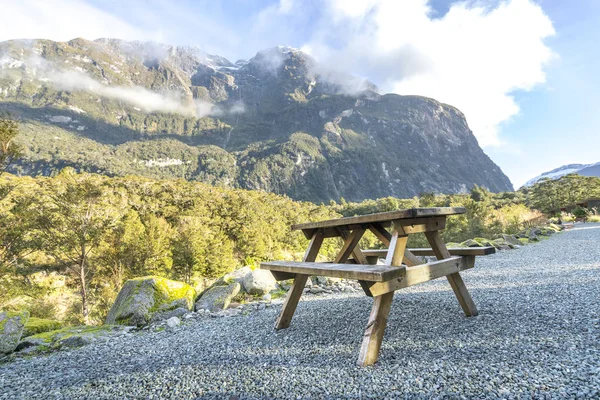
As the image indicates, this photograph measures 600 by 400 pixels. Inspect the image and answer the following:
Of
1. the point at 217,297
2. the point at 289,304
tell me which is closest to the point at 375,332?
the point at 289,304

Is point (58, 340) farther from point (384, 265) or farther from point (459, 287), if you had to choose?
point (459, 287)

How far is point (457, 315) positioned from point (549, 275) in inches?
166

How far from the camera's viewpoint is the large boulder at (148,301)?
20.3 ft

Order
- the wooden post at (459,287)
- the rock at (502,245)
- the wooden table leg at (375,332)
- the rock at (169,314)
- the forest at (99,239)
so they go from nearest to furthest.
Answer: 1. the wooden table leg at (375,332)
2. the wooden post at (459,287)
3. the rock at (169,314)
4. the rock at (502,245)
5. the forest at (99,239)

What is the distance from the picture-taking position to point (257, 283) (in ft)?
27.9

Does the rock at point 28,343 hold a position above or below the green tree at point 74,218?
below

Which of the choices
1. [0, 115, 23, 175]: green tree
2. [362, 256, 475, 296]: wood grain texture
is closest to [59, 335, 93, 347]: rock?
[362, 256, 475, 296]: wood grain texture

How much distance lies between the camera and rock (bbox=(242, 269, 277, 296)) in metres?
8.43

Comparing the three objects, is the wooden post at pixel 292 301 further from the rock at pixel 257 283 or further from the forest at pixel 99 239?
the forest at pixel 99 239

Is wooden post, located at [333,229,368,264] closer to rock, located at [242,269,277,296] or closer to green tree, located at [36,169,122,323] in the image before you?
rock, located at [242,269,277,296]

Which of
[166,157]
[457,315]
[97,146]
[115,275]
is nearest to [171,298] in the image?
[457,315]

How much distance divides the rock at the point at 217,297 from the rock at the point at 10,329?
123 inches

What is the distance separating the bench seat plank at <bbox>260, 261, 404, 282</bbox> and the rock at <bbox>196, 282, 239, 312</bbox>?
347 centimetres

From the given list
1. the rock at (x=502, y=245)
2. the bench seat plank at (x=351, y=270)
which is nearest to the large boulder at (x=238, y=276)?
the bench seat plank at (x=351, y=270)
